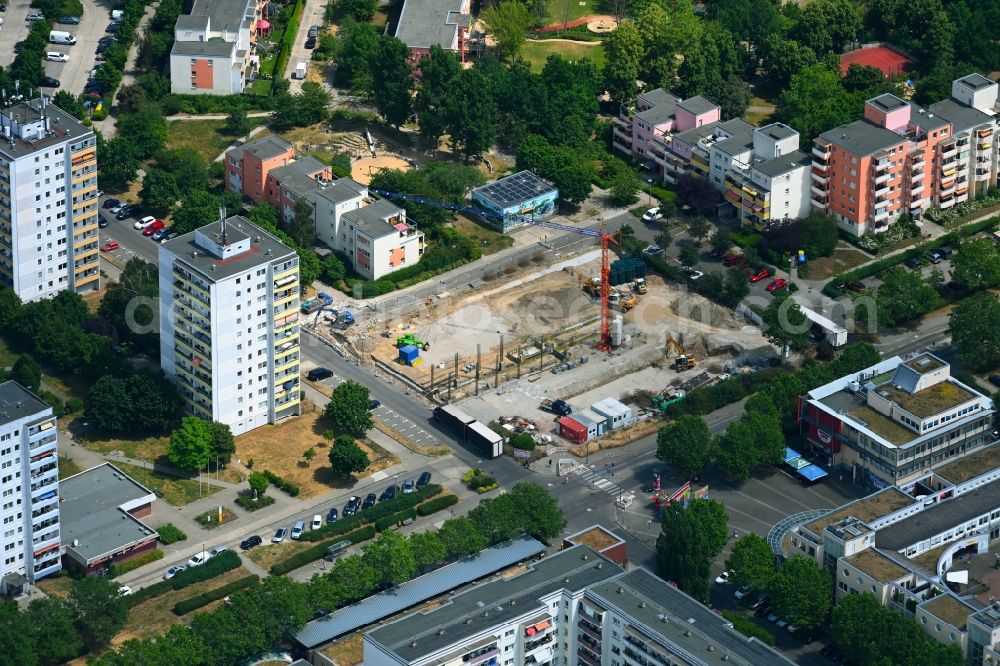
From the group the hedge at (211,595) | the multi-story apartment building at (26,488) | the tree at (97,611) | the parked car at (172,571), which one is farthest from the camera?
the parked car at (172,571)

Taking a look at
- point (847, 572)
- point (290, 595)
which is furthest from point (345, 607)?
point (847, 572)

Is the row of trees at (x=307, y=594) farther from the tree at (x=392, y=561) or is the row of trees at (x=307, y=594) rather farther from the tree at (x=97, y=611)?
the tree at (x=97, y=611)

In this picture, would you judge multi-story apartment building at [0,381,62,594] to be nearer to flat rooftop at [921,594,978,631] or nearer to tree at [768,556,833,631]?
tree at [768,556,833,631]

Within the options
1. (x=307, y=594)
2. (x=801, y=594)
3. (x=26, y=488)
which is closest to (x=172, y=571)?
(x=26, y=488)

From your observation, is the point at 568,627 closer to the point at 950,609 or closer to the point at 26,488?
the point at 950,609

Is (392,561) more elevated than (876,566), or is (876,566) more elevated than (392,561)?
(876,566)

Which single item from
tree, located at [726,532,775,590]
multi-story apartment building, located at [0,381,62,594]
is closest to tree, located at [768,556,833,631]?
Result: tree, located at [726,532,775,590]

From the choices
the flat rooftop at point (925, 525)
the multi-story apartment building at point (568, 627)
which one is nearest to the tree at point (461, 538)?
the multi-story apartment building at point (568, 627)
